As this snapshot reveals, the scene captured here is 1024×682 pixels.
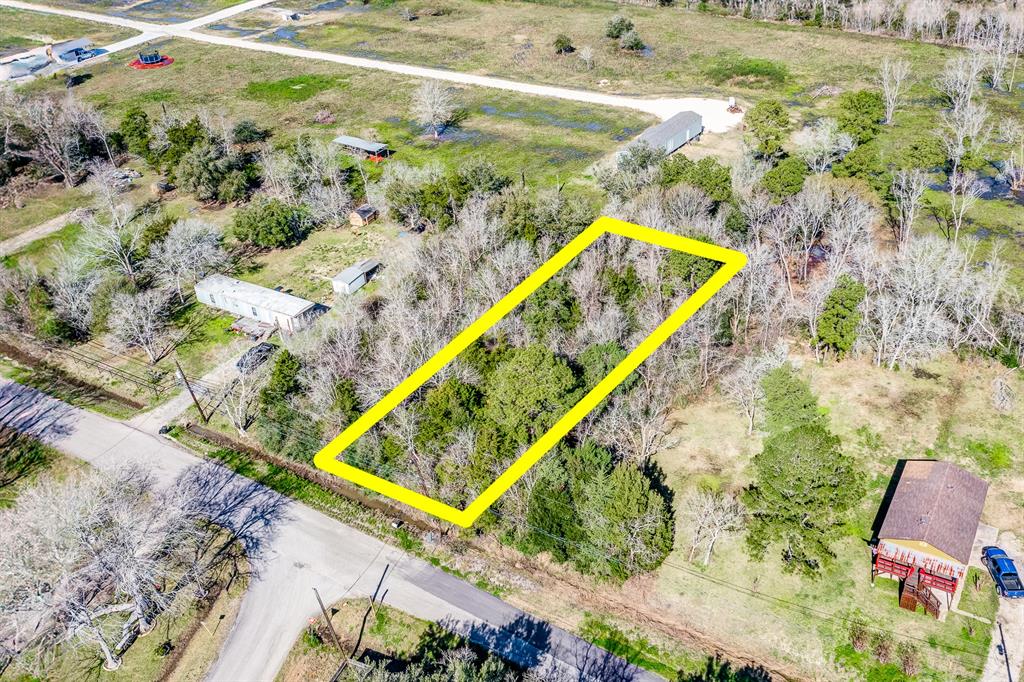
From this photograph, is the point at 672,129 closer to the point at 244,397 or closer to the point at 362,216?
the point at 362,216

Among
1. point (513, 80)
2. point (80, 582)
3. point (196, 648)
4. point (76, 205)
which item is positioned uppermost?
point (513, 80)

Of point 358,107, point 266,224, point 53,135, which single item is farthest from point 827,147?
point 53,135

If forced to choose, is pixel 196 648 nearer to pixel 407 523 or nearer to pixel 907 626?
pixel 407 523

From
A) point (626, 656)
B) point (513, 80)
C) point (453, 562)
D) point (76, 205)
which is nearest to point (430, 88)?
point (513, 80)

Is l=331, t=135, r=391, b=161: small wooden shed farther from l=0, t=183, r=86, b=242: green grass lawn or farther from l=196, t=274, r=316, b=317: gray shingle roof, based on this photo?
l=0, t=183, r=86, b=242: green grass lawn

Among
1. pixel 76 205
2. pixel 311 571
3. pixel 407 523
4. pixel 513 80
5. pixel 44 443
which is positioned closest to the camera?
pixel 311 571

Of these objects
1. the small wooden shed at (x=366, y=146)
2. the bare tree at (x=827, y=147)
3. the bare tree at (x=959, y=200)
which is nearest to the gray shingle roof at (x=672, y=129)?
the bare tree at (x=827, y=147)

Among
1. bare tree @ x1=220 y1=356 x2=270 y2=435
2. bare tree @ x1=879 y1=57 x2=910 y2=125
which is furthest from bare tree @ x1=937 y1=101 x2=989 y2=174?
bare tree @ x1=220 y1=356 x2=270 y2=435

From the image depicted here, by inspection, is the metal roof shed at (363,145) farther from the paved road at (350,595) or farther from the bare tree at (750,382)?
the bare tree at (750,382)

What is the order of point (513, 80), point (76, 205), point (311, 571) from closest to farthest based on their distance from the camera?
point (311, 571)
point (76, 205)
point (513, 80)
